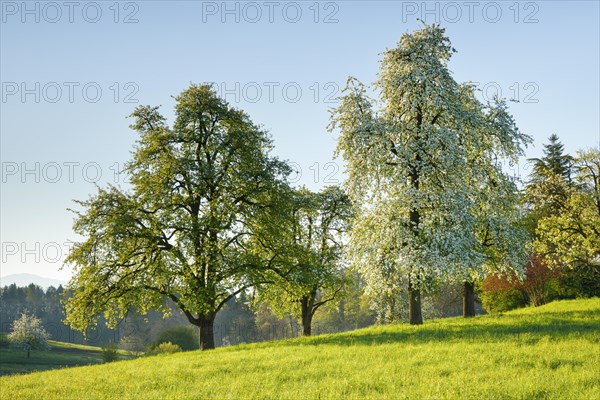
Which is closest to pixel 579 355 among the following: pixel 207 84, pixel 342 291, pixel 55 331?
pixel 207 84

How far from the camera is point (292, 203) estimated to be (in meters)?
29.2

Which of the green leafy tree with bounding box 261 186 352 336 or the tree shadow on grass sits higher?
the green leafy tree with bounding box 261 186 352 336

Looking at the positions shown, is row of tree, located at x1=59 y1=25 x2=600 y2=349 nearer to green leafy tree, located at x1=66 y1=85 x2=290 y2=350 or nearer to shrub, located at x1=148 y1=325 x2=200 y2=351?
green leafy tree, located at x1=66 y1=85 x2=290 y2=350

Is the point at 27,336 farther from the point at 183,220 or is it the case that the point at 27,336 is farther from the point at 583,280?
the point at 583,280

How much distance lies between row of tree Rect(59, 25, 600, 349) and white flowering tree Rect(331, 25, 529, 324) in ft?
0.26

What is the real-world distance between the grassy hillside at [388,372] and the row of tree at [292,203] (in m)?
4.84

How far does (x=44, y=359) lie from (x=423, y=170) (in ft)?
300

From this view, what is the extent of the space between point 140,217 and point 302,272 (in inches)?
385

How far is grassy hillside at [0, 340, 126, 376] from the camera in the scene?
7969cm

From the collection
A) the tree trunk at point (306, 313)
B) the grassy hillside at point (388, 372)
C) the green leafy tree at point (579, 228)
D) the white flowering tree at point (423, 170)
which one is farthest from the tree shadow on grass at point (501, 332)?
the tree trunk at point (306, 313)

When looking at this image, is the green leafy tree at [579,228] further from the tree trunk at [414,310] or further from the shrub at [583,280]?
the tree trunk at [414,310]

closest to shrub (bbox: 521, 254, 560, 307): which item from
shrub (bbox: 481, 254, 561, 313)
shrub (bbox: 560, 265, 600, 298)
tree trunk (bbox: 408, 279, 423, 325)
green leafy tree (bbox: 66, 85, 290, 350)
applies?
shrub (bbox: 481, 254, 561, 313)

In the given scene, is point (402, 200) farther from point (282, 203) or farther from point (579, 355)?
point (579, 355)

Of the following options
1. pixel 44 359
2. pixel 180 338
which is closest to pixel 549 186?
pixel 180 338
